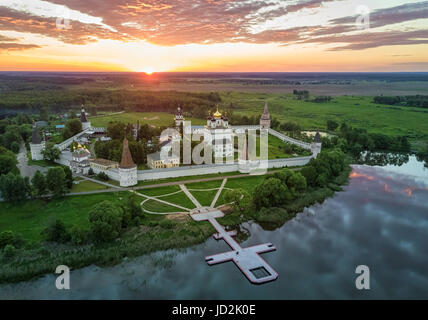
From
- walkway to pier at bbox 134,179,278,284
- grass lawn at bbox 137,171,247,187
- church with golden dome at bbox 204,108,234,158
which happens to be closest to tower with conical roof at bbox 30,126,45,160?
grass lawn at bbox 137,171,247,187

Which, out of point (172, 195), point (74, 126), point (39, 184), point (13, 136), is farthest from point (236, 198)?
point (13, 136)

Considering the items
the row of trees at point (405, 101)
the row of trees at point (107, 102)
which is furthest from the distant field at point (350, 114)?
the row of trees at point (107, 102)

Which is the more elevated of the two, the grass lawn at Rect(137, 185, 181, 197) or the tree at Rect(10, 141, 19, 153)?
the tree at Rect(10, 141, 19, 153)

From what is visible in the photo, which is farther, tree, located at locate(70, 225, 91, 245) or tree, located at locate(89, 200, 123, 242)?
tree, located at locate(89, 200, 123, 242)

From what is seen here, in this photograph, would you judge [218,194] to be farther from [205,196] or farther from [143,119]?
[143,119]

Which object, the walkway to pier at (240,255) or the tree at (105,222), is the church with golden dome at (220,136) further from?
the tree at (105,222)

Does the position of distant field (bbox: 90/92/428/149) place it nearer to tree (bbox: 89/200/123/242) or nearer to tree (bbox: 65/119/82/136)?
tree (bbox: 65/119/82/136)

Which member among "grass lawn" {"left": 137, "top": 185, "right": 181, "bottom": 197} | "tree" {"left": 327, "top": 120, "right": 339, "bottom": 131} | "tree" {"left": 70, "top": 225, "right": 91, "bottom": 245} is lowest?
"tree" {"left": 70, "top": 225, "right": 91, "bottom": 245}

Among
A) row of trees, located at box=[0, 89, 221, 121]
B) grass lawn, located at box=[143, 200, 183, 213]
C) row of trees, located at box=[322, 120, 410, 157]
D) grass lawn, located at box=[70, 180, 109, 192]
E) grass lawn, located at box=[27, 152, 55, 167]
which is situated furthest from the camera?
row of trees, located at box=[0, 89, 221, 121]
